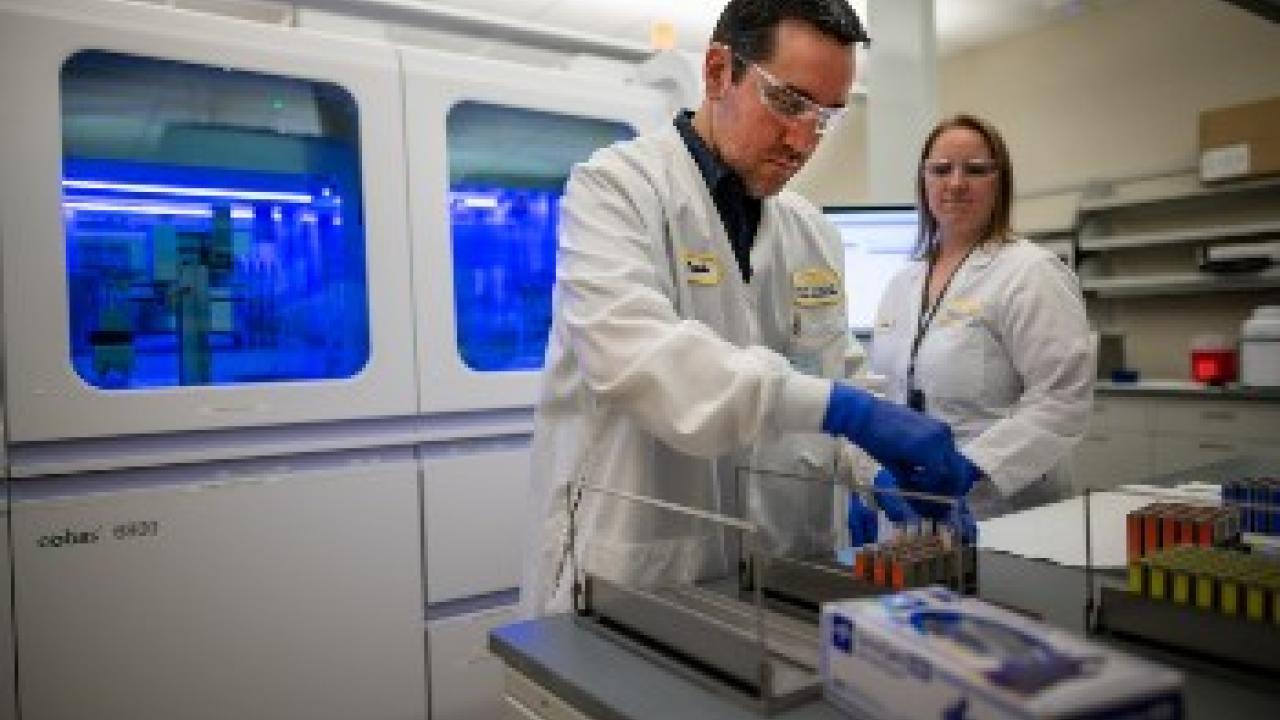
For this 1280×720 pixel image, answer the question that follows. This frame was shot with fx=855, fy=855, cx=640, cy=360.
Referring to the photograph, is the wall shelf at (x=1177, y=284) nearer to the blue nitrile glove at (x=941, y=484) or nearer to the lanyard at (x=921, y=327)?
the lanyard at (x=921, y=327)

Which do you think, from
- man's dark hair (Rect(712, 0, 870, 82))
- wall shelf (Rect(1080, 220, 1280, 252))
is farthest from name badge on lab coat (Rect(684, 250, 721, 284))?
wall shelf (Rect(1080, 220, 1280, 252))

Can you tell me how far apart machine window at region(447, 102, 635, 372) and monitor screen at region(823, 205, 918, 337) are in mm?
1097

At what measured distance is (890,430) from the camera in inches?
40.7

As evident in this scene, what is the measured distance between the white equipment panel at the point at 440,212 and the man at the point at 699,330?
62 cm

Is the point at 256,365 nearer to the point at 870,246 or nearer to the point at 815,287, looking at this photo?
the point at 815,287

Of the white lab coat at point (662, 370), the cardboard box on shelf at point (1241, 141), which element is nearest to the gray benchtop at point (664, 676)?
the white lab coat at point (662, 370)

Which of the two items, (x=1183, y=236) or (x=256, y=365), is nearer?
(x=256, y=365)

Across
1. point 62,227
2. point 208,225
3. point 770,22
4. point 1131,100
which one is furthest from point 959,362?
point 1131,100

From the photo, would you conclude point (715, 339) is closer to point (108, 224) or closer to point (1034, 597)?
point (1034, 597)

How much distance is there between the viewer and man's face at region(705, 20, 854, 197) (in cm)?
119

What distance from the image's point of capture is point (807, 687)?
75cm

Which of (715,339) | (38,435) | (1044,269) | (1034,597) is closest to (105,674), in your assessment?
(38,435)

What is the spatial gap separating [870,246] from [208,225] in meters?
2.17

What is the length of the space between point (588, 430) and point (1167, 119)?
15.2 ft
